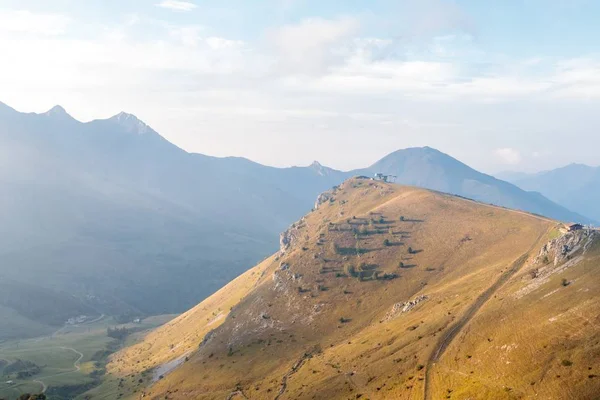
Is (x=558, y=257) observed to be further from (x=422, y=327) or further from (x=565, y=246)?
(x=422, y=327)

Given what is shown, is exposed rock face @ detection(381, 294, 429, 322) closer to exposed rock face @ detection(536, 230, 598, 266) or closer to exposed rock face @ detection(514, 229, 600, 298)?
exposed rock face @ detection(514, 229, 600, 298)

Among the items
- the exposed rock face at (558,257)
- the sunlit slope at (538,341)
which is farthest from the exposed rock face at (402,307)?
the exposed rock face at (558,257)

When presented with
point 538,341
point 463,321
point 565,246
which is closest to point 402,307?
point 463,321

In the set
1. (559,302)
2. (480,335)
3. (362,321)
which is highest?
(559,302)

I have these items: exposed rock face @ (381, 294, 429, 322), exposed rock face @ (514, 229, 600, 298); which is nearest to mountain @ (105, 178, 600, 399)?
exposed rock face @ (514, 229, 600, 298)

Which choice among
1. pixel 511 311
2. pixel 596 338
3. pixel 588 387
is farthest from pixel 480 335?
pixel 588 387

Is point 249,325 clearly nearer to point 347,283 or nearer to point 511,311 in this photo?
point 347,283

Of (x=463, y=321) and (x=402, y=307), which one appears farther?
(x=402, y=307)
